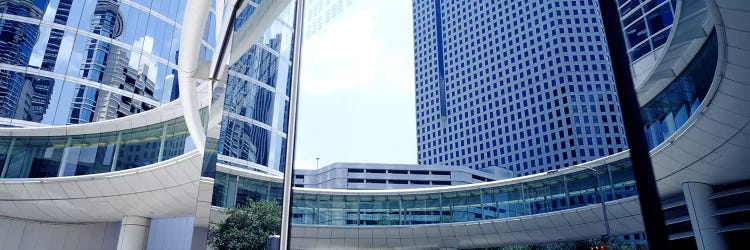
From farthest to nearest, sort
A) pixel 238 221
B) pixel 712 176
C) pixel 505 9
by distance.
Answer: pixel 505 9 < pixel 238 221 < pixel 712 176

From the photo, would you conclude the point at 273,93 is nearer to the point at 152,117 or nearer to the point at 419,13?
the point at 152,117

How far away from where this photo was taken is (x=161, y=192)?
14078 millimetres

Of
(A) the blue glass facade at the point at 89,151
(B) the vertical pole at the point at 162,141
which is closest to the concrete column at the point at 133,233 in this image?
(A) the blue glass facade at the point at 89,151

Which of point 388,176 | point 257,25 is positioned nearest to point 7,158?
point 257,25

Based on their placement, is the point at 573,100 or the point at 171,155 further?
the point at 573,100

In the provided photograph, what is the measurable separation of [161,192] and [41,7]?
12040 millimetres

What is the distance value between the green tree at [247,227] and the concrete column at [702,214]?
1840mm

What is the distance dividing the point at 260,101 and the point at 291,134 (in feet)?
1.24

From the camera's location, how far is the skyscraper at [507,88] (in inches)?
2729

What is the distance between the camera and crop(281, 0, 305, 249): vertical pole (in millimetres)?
2414

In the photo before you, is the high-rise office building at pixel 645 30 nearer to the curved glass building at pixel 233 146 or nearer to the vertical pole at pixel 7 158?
the curved glass building at pixel 233 146

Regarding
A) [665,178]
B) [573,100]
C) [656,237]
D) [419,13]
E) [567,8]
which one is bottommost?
[656,237]

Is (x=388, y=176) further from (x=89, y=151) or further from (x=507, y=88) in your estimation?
(x=89, y=151)

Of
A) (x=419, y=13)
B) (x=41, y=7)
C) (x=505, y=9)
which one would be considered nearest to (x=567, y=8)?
(x=505, y=9)
